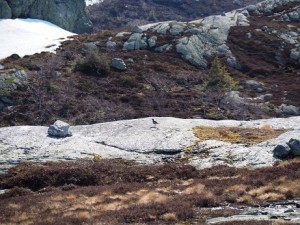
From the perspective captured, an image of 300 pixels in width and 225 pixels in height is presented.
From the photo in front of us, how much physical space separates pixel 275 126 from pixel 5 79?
42371mm

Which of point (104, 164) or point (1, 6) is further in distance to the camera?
point (1, 6)

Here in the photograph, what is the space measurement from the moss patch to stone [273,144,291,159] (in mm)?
2804

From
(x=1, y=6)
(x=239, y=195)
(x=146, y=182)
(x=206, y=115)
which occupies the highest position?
(x=1, y=6)

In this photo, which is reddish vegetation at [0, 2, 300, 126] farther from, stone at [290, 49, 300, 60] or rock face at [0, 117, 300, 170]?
rock face at [0, 117, 300, 170]

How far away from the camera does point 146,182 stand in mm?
26391

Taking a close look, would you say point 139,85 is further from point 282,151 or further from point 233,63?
point 282,151

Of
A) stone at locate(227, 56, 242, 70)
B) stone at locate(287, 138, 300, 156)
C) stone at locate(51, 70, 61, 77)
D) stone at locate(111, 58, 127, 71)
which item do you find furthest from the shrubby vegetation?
stone at locate(287, 138, 300, 156)

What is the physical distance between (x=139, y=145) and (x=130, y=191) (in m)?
7.45

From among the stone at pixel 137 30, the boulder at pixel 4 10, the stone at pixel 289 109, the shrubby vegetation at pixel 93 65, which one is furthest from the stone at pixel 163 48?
the boulder at pixel 4 10

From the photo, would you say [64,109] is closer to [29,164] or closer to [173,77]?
[173,77]

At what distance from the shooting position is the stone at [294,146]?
26.3m

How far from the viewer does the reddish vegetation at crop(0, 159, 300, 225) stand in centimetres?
1852

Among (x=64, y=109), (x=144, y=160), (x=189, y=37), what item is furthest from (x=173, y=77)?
(x=144, y=160)

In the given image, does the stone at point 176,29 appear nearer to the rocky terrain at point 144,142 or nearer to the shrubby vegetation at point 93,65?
the rocky terrain at point 144,142
